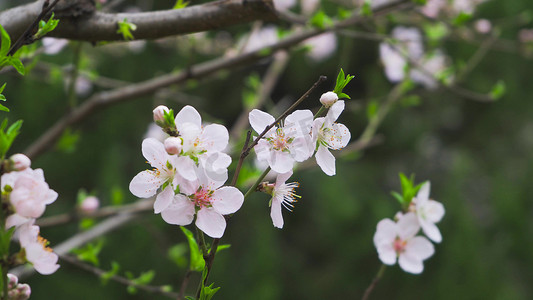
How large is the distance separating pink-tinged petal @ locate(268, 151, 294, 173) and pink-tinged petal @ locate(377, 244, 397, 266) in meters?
0.33

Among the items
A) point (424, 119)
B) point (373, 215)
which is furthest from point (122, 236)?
point (424, 119)

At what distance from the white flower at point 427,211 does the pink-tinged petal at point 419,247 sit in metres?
0.01

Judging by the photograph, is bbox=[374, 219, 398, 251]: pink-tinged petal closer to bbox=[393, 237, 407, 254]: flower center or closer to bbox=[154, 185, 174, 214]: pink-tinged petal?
bbox=[393, 237, 407, 254]: flower center

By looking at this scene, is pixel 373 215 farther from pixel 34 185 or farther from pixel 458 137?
pixel 34 185

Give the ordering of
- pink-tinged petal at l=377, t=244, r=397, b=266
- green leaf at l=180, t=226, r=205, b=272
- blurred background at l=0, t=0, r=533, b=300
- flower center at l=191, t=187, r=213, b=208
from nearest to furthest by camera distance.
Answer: flower center at l=191, t=187, r=213, b=208, green leaf at l=180, t=226, r=205, b=272, pink-tinged petal at l=377, t=244, r=397, b=266, blurred background at l=0, t=0, r=533, b=300

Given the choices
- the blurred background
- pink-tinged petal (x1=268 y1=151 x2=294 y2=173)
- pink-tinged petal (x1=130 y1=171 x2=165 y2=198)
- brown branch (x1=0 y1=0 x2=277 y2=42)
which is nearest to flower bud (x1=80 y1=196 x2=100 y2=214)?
the blurred background

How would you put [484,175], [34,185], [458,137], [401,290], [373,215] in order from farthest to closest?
[458,137], [484,175], [373,215], [401,290], [34,185]

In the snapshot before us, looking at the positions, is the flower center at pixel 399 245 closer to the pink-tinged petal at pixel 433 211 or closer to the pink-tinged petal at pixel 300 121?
the pink-tinged petal at pixel 433 211

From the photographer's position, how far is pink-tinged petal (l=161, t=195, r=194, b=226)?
514mm

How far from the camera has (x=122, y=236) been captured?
6.37 ft

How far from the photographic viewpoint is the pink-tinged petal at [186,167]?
478mm

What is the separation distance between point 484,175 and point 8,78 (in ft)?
8.43

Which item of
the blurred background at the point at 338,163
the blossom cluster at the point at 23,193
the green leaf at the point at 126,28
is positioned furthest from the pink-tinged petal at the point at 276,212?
the blurred background at the point at 338,163

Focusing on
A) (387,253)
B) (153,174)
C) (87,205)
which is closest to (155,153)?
(153,174)
